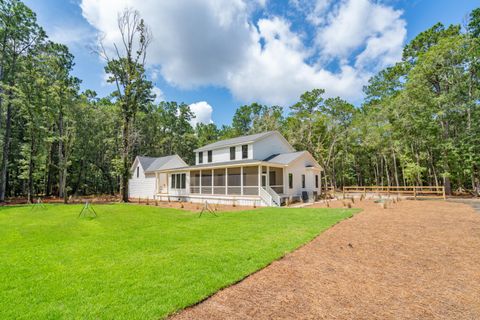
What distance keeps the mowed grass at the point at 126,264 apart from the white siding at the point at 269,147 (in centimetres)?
1209

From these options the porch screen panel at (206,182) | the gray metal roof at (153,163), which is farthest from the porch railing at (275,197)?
the gray metal roof at (153,163)

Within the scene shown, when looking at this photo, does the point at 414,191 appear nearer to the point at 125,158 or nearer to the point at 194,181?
the point at 194,181

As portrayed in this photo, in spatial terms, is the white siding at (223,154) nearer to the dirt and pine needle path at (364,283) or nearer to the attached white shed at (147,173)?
the attached white shed at (147,173)

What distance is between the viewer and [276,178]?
20.0 m

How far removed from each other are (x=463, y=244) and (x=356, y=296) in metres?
4.97

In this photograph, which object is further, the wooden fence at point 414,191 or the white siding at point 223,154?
the white siding at point 223,154

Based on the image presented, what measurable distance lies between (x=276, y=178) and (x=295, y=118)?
17289mm

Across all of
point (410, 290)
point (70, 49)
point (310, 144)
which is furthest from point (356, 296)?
point (70, 49)

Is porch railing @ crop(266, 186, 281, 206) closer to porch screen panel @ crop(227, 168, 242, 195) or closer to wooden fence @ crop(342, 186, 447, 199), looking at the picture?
porch screen panel @ crop(227, 168, 242, 195)

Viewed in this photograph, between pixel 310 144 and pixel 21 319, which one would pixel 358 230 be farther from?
pixel 310 144

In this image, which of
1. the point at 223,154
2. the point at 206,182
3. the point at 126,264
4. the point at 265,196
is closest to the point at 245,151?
the point at 223,154

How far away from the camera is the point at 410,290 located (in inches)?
158

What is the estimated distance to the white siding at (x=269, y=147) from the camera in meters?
20.7

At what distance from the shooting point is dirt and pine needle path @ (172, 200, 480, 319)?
11.0 ft
